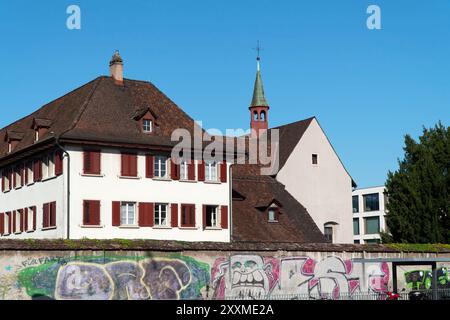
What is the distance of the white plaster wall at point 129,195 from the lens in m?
42.0

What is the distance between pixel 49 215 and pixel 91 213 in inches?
121

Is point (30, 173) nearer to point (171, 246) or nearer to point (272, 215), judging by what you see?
point (272, 215)

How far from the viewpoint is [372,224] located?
110 meters

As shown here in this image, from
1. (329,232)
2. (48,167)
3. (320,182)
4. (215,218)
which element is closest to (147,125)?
(48,167)

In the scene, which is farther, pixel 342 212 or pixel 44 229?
pixel 342 212

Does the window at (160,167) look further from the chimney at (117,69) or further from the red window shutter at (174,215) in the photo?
the chimney at (117,69)

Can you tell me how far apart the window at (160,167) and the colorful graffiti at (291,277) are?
532 inches

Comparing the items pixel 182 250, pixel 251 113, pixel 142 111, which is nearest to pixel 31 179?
pixel 142 111

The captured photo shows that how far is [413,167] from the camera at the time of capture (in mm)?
56469

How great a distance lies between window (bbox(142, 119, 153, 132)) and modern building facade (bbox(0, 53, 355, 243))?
6cm

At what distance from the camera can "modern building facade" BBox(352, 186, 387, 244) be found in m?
109

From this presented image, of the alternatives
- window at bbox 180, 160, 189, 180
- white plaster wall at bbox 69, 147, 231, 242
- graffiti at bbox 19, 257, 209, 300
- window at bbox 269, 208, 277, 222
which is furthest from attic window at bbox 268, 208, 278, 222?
graffiti at bbox 19, 257, 209, 300

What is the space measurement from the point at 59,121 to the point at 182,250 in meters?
19.1
